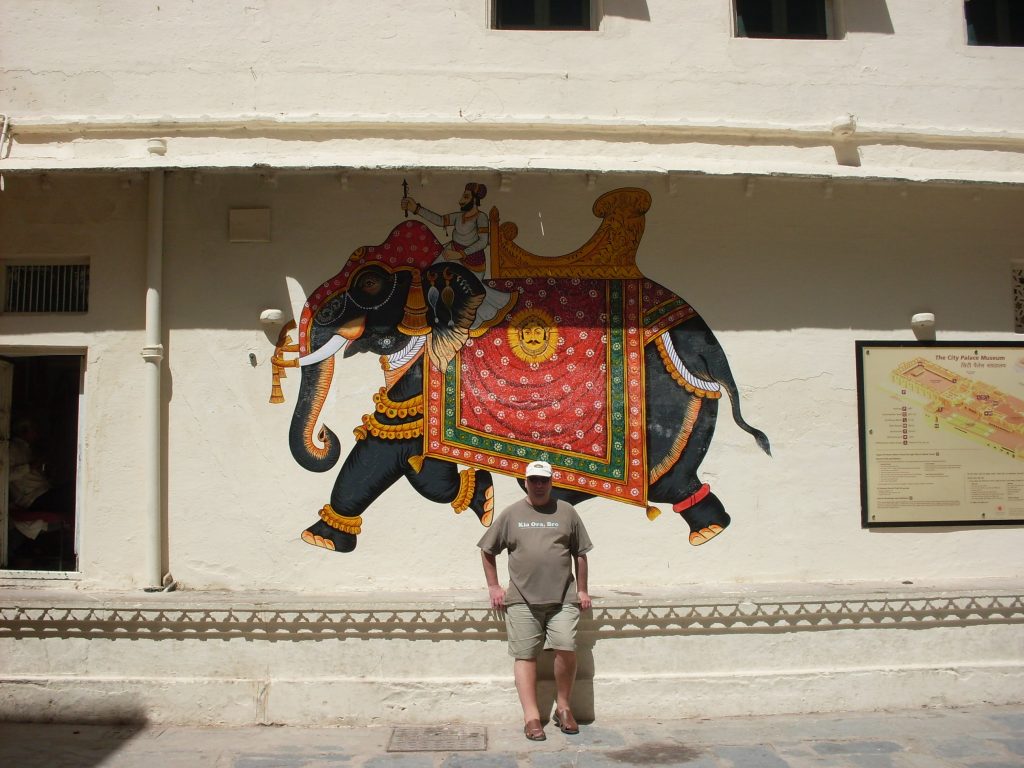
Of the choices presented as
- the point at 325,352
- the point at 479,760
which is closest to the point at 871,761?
the point at 479,760

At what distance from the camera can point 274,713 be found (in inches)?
219

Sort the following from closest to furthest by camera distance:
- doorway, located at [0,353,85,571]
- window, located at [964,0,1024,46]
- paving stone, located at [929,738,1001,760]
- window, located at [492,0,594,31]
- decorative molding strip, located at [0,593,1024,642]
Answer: paving stone, located at [929,738,1001,760] → decorative molding strip, located at [0,593,1024,642] → doorway, located at [0,353,85,571] → window, located at [492,0,594,31] → window, located at [964,0,1024,46]

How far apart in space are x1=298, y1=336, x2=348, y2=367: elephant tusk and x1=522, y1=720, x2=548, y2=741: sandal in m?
2.73

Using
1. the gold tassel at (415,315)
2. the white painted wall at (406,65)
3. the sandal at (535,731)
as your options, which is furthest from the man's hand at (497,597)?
the white painted wall at (406,65)

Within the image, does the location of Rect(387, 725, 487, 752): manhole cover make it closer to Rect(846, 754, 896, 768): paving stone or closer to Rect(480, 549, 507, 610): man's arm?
Rect(480, 549, 507, 610): man's arm

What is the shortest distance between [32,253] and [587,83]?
4.07m

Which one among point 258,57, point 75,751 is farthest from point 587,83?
point 75,751

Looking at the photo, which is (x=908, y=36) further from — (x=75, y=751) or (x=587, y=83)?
(x=75, y=751)

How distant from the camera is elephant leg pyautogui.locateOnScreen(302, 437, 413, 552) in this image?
5.96m

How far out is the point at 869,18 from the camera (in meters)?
6.65

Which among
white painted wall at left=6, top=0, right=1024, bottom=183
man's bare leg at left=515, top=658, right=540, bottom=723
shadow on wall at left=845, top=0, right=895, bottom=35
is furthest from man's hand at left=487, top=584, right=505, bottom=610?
shadow on wall at left=845, top=0, right=895, bottom=35

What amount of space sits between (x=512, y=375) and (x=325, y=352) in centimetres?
130

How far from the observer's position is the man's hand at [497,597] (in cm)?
539

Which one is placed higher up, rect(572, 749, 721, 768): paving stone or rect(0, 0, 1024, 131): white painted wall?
rect(0, 0, 1024, 131): white painted wall
